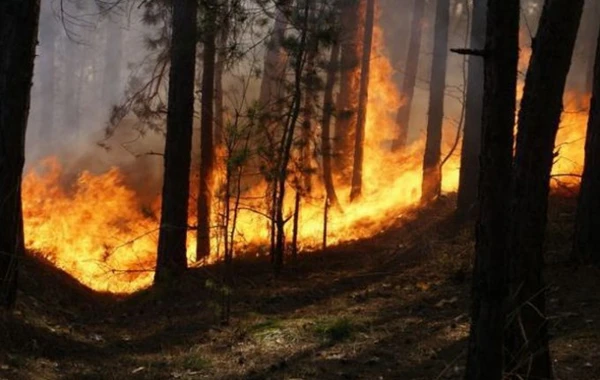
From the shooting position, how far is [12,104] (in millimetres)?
7094

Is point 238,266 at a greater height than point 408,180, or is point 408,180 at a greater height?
point 408,180

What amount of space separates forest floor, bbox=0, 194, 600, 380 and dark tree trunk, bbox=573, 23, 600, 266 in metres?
0.34

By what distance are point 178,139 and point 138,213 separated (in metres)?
10.6

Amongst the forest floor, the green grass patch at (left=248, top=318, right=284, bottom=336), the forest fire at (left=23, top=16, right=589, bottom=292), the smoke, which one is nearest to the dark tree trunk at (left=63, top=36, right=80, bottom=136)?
the smoke

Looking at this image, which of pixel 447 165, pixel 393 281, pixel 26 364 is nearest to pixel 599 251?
pixel 393 281

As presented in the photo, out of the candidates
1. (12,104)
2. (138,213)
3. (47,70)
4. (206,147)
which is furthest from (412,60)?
(47,70)

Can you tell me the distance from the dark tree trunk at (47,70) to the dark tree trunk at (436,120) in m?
31.9

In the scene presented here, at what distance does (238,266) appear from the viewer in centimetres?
1247

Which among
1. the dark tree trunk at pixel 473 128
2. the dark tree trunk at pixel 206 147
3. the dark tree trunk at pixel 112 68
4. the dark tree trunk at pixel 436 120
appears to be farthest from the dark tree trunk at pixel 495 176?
the dark tree trunk at pixel 112 68

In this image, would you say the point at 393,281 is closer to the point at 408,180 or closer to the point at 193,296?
the point at 193,296

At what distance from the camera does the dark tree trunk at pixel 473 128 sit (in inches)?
523

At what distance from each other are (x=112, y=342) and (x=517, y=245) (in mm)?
5459

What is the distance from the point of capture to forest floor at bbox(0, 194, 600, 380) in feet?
20.9

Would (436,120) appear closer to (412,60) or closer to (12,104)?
(412,60)
